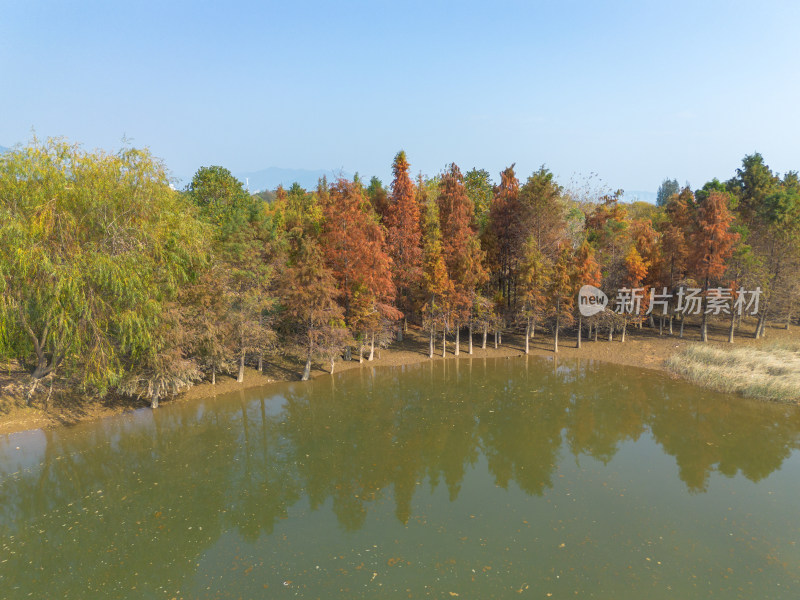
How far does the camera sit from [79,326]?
19.4 m

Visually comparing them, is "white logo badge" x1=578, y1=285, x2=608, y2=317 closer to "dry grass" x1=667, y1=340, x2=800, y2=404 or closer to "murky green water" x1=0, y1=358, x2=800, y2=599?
"dry grass" x1=667, y1=340, x2=800, y2=404

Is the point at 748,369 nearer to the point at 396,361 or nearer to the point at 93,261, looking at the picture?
the point at 396,361

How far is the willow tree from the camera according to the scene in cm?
1809

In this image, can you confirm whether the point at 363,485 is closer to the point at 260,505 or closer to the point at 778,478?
the point at 260,505

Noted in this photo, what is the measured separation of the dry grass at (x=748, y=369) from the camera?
24.9m

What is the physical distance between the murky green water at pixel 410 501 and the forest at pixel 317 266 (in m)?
4.79

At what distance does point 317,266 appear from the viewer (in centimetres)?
2694

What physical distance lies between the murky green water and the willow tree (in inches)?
151

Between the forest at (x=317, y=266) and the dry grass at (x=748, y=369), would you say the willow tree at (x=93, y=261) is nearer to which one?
the forest at (x=317, y=266)

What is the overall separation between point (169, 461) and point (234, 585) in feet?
28.3

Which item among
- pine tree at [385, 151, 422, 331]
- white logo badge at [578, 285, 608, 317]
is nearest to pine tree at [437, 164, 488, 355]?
pine tree at [385, 151, 422, 331]

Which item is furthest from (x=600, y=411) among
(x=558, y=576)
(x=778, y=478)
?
(x=558, y=576)

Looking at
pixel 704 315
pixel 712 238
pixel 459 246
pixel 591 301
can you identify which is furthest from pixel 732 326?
pixel 459 246

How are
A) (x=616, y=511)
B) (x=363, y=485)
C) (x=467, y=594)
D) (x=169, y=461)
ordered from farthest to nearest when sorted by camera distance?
(x=169, y=461), (x=363, y=485), (x=616, y=511), (x=467, y=594)
